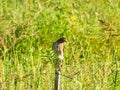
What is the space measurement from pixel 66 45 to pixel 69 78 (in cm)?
126

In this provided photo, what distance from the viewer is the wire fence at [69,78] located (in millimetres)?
3648

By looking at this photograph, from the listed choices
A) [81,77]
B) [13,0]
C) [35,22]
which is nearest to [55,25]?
[35,22]

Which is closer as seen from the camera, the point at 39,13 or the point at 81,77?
the point at 81,77

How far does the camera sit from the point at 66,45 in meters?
4.99

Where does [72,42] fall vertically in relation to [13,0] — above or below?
below

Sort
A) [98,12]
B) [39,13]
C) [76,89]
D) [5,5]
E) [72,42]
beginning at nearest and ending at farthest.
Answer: [76,89], [72,42], [39,13], [5,5], [98,12]

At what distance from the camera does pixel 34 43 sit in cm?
533

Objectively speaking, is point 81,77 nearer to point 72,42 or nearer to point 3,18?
point 72,42

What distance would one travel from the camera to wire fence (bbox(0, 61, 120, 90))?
144 inches

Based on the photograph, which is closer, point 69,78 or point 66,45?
point 69,78

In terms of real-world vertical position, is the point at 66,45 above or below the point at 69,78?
above

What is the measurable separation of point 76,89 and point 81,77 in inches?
6.1

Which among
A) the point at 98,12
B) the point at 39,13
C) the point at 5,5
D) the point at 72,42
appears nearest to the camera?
the point at 72,42

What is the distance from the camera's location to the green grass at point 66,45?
3736 millimetres
